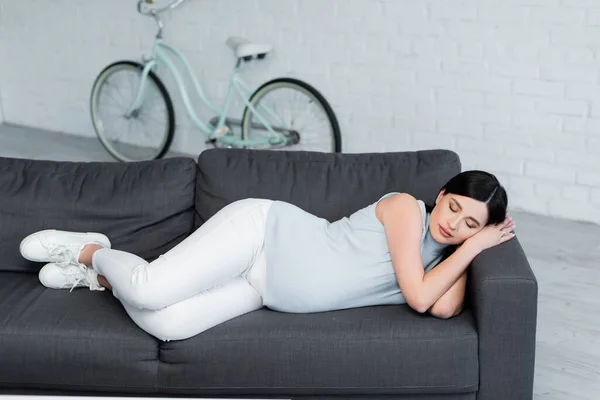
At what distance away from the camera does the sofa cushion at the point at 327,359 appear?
2238mm

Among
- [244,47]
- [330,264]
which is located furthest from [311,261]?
[244,47]

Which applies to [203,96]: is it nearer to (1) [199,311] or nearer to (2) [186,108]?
(2) [186,108]

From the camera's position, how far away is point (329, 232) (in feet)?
8.06


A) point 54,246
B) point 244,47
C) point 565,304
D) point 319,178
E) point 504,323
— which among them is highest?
point 244,47

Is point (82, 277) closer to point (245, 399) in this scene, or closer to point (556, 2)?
point (245, 399)

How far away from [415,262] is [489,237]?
22 cm

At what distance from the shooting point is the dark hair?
2.29 meters

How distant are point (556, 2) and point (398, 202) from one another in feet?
6.44

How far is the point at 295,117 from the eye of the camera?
4715 millimetres

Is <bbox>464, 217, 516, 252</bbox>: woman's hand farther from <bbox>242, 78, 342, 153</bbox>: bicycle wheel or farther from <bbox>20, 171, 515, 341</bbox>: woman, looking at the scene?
<bbox>242, 78, 342, 153</bbox>: bicycle wheel

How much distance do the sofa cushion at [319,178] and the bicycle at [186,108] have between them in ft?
5.72

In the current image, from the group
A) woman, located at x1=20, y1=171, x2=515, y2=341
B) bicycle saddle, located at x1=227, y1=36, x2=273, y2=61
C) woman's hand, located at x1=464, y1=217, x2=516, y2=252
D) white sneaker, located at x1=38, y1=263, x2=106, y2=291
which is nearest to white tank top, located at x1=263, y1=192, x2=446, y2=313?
woman, located at x1=20, y1=171, x2=515, y2=341

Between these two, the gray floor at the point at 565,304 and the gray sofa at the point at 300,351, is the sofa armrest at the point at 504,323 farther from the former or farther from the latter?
the gray floor at the point at 565,304

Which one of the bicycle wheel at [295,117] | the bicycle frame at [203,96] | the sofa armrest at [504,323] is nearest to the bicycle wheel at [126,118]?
the bicycle frame at [203,96]
